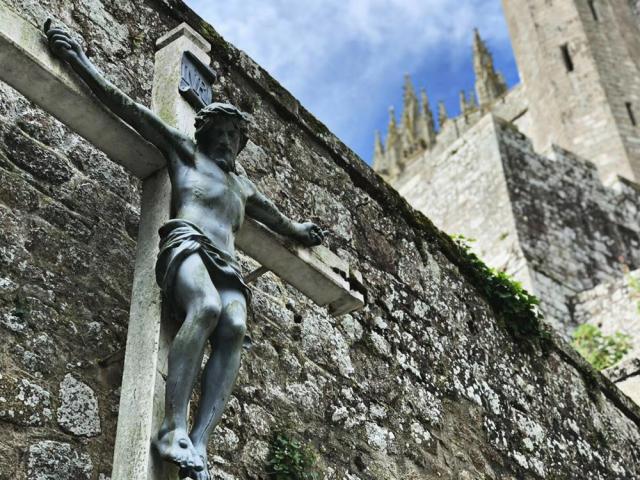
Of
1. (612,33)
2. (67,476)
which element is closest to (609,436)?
(67,476)

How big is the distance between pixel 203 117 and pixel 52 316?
772 millimetres

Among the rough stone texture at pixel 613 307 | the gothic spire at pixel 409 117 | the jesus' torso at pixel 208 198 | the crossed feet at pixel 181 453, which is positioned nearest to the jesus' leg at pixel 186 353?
the crossed feet at pixel 181 453

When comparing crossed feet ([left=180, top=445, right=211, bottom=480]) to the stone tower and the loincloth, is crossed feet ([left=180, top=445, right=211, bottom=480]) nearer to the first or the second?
the loincloth

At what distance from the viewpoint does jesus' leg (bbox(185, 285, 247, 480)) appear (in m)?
2.85

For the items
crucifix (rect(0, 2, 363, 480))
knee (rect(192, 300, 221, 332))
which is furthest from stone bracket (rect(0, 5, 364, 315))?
knee (rect(192, 300, 221, 332))

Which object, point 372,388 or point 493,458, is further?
point 493,458

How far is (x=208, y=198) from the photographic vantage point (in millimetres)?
3215

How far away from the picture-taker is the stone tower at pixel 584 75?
66.0 ft

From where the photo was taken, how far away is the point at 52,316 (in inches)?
130

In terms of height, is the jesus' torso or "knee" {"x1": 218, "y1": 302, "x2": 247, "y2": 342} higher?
the jesus' torso

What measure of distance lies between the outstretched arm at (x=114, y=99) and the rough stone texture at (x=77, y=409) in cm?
76

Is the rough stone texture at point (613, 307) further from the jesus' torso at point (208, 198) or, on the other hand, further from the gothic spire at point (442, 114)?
the gothic spire at point (442, 114)

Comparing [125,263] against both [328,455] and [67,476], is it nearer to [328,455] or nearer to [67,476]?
[67,476]

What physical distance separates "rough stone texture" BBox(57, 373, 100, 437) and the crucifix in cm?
40
